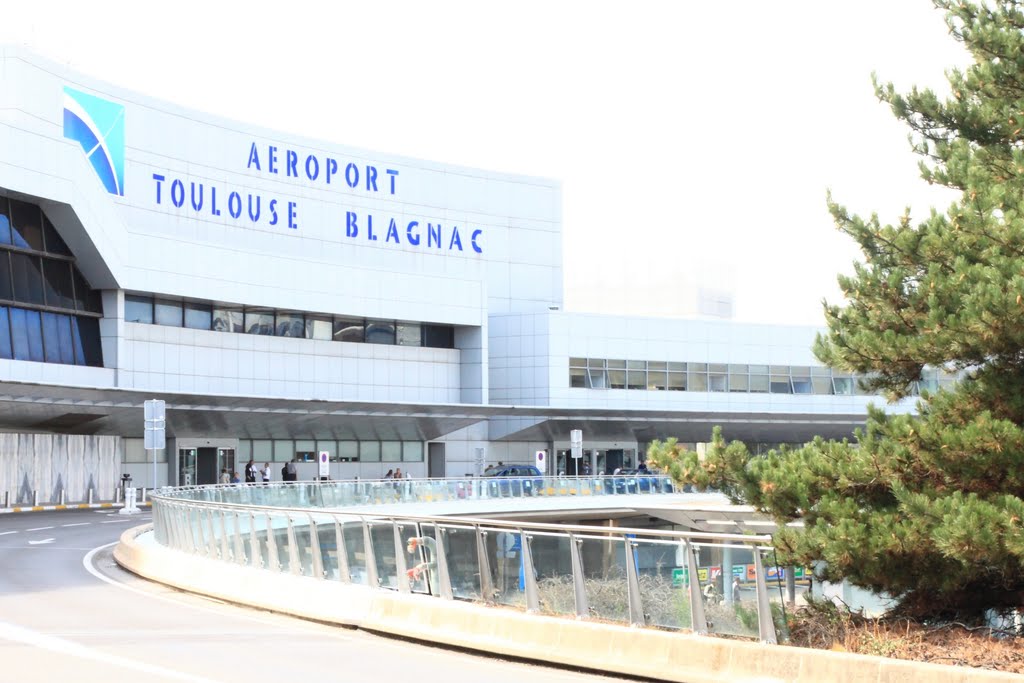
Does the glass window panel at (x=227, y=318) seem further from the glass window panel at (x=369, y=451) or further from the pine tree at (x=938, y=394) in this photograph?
the pine tree at (x=938, y=394)

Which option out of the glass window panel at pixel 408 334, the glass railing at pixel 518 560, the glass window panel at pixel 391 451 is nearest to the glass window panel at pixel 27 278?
the glass window panel at pixel 408 334

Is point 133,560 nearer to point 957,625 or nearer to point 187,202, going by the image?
point 957,625

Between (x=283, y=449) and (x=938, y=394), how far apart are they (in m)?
Result: 53.3

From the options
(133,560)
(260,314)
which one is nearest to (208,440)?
(260,314)

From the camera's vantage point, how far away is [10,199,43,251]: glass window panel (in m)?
49.2

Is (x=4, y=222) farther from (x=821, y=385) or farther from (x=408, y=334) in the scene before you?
(x=821, y=385)

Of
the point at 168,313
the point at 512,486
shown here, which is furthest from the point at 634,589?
the point at 168,313

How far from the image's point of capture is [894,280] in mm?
13039

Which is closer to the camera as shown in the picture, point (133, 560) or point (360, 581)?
point (360, 581)

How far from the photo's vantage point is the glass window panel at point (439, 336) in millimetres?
69562

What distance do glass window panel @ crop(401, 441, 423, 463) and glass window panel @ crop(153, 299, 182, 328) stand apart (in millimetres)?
15092

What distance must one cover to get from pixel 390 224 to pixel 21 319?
23.8 meters

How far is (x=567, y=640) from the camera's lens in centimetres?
1337

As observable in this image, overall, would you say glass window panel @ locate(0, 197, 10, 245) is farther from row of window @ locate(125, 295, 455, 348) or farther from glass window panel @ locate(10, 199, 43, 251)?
row of window @ locate(125, 295, 455, 348)
